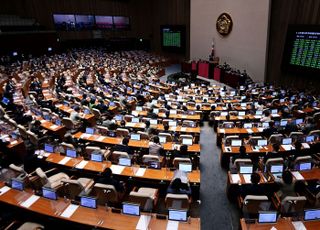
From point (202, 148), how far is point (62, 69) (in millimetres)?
18429

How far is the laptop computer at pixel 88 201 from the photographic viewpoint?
620 cm

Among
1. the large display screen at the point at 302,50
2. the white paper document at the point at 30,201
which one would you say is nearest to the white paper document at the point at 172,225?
the white paper document at the point at 30,201

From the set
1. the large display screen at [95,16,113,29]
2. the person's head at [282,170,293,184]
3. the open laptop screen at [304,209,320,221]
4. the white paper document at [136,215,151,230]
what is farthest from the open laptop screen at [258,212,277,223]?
the large display screen at [95,16,113,29]

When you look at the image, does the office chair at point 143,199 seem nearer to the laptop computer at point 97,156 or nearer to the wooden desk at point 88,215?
the wooden desk at point 88,215

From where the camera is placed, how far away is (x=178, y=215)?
5719 millimetres

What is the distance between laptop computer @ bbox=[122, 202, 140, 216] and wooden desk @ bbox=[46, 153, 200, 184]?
67.4 inches

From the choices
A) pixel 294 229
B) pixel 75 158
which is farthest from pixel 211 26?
pixel 294 229

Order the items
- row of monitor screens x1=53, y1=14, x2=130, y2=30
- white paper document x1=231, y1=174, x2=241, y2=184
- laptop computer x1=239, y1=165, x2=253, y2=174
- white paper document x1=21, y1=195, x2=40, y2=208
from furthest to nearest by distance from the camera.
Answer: row of monitor screens x1=53, y1=14, x2=130, y2=30 → laptop computer x1=239, y1=165, x2=253, y2=174 → white paper document x1=231, y1=174, x2=241, y2=184 → white paper document x1=21, y1=195, x2=40, y2=208

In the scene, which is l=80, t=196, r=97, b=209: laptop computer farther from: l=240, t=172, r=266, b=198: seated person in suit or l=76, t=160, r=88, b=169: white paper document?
l=240, t=172, r=266, b=198: seated person in suit

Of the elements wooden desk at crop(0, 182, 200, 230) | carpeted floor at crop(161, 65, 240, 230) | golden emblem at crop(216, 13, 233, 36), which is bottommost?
carpeted floor at crop(161, 65, 240, 230)

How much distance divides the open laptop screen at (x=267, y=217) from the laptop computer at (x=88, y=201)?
376 centimetres

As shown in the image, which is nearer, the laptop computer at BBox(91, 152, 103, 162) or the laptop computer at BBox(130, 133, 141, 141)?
the laptop computer at BBox(91, 152, 103, 162)

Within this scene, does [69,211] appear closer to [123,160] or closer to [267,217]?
[123,160]

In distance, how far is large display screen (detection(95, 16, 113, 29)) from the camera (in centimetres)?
3707
